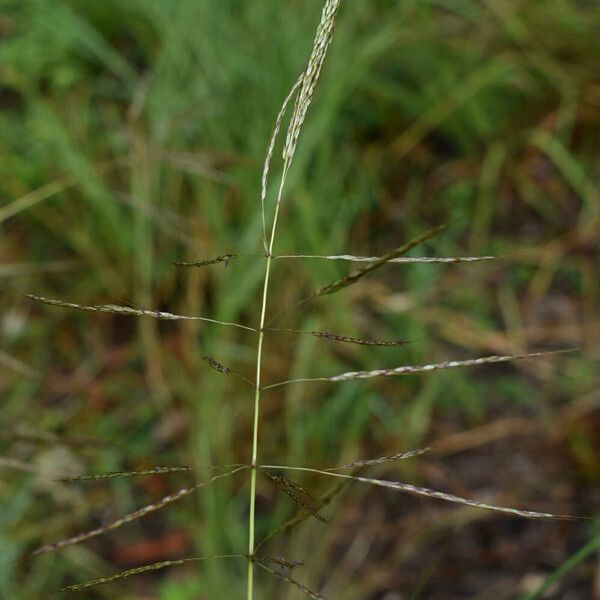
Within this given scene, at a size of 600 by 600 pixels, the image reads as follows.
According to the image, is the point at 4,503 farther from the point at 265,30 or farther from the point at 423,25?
the point at 423,25

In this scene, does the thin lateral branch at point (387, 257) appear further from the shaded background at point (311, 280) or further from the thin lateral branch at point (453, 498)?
the shaded background at point (311, 280)

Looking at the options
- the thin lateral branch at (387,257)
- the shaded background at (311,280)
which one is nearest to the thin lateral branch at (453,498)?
the thin lateral branch at (387,257)

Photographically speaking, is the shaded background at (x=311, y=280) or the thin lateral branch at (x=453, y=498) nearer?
the thin lateral branch at (x=453, y=498)

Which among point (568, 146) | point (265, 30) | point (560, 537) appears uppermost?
point (265, 30)

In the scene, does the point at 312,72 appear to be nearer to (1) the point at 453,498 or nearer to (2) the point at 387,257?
(2) the point at 387,257

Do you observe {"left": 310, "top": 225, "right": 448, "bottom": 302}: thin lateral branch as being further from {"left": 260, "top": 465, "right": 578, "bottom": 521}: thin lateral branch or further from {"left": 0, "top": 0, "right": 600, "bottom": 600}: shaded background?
{"left": 0, "top": 0, "right": 600, "bottom": 600}: shaded background

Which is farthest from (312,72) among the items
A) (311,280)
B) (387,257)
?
(311,280)

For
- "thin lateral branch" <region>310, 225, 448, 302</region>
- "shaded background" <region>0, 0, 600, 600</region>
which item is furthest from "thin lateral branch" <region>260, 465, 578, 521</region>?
"shaded background" <region>0, 0, 600, 600</region>

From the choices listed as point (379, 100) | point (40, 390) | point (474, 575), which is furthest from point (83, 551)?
point (379, 100)
